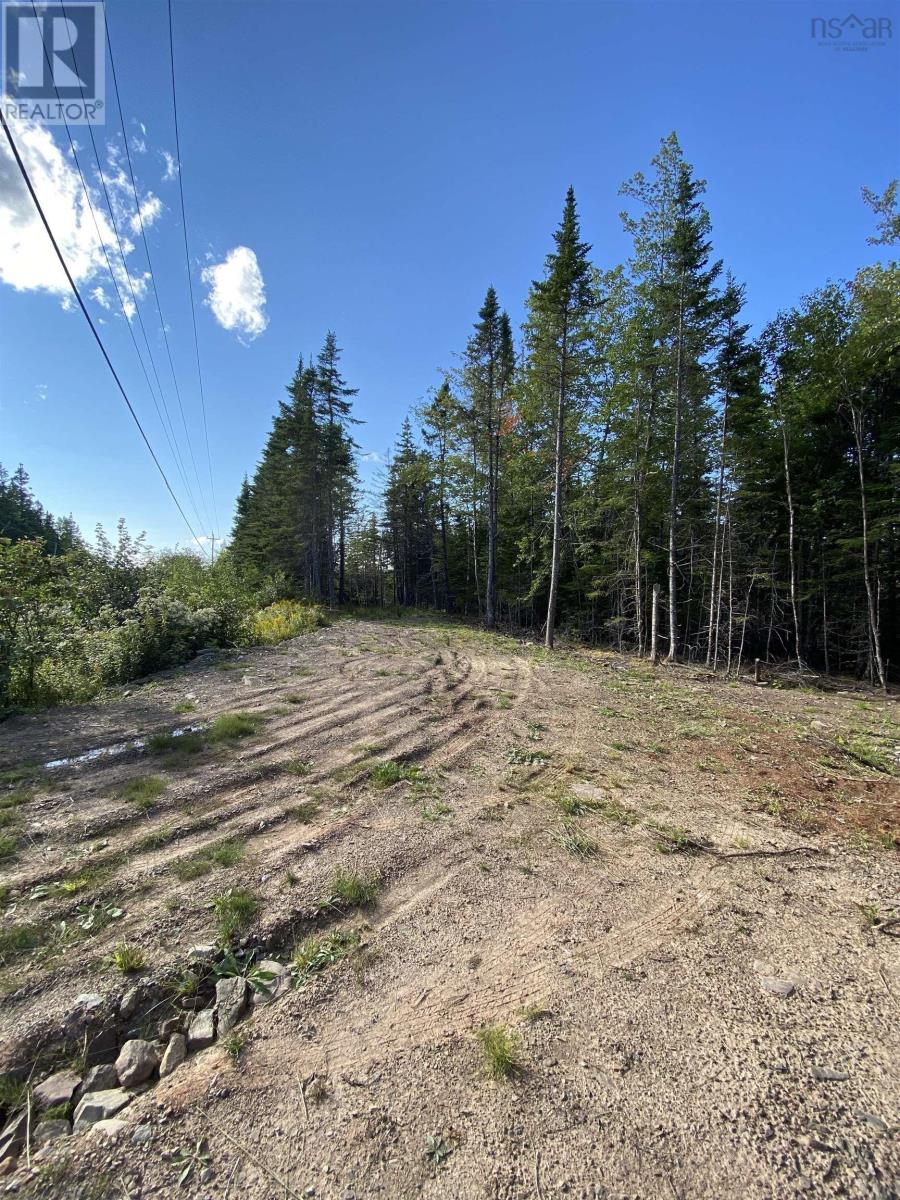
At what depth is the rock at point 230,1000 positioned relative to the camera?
1.92m

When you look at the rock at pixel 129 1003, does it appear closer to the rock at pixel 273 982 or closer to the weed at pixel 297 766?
the rock at pixel 273 982

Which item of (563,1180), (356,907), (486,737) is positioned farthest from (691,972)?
(486,737)

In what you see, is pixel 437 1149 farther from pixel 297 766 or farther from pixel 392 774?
pixel 297 766

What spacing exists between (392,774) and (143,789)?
2205mm

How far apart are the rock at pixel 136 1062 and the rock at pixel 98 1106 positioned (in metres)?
0.05

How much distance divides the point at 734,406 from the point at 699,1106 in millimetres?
14594

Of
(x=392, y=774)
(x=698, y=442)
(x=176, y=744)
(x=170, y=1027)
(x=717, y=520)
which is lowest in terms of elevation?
(x=170, y=1027)

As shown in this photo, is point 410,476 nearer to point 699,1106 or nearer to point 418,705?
point 418,705

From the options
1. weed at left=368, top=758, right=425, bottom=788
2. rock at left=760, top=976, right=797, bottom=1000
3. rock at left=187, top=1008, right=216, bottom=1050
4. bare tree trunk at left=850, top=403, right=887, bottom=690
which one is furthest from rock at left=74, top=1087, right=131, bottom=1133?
bare tree trunk at left=850, top=403, right=887, bottom=690

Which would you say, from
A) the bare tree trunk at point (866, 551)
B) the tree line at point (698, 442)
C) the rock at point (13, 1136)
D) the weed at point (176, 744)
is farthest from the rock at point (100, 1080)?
the bare tree trunk at point (866, 551)

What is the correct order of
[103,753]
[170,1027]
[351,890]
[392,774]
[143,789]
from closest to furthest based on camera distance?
1. [170,1027]
2. [351,890]
3. [143,789]
4. [392,774]
5. [103,753]

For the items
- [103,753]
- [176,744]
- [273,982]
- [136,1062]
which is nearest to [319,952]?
[273,982]

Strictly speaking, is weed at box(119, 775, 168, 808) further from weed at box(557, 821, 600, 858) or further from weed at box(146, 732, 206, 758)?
weed at box(557, 821, 600, 858)

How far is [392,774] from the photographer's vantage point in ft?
13.6
